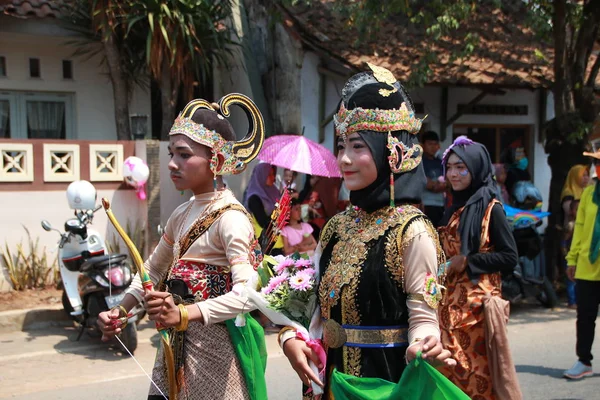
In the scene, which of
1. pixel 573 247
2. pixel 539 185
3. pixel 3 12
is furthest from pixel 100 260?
pixel 539 185

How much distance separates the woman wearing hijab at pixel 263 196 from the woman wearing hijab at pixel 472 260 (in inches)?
135

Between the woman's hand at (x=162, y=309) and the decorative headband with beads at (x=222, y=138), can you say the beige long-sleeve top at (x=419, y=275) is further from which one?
the decorative headband with beads at (x=222, y=138)

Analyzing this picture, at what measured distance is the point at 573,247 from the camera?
614 cm

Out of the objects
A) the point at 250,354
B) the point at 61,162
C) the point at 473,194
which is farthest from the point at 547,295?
the point at 250,354

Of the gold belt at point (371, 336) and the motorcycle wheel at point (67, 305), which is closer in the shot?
the gold belt at point (371, 336)

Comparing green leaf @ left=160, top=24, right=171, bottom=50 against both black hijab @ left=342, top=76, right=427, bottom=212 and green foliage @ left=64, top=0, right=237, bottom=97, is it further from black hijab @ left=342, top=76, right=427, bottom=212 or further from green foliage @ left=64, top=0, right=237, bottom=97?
black hijab @ left=342, top=76, right=427, bottom=212

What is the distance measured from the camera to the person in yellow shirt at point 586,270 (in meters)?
5.93

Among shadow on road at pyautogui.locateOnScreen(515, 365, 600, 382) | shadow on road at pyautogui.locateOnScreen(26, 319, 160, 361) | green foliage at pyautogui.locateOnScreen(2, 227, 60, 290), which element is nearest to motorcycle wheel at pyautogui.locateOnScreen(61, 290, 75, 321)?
→ shadow on road at pyautogui.locateOnScreen(26, 319, 160, 361)

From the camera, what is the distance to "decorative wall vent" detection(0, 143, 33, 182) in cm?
851

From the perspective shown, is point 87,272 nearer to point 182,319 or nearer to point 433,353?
point 182,319

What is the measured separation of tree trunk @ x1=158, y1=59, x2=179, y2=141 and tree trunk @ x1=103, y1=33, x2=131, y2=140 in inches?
23.3

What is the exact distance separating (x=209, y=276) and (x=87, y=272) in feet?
12.6

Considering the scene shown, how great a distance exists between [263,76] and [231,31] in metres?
1.02

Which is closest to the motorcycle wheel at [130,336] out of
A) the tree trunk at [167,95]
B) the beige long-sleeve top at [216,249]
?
the beige long-sleeve top at [216,249]
